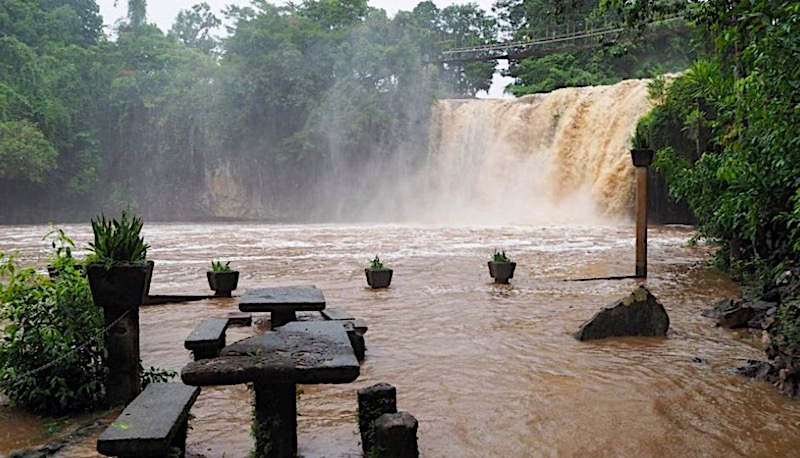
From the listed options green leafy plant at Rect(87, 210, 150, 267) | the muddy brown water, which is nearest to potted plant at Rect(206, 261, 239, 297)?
the muddy brown water

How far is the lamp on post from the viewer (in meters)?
9.56

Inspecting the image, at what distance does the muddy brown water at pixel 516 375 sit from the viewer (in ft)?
13.2

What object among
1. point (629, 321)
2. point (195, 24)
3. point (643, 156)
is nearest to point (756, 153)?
point (629, 321)

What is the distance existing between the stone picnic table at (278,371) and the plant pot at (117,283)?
0.99 m

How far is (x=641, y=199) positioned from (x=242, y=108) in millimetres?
29973

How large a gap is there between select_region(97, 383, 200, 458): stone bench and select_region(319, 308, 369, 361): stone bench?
76.5 inches

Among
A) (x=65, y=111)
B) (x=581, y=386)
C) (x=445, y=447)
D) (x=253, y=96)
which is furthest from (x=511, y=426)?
(x=65, y=111)

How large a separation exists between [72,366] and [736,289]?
897 centimetres

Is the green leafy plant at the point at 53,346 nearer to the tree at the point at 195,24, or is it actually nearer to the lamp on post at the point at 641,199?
the lamp on post at the point at 641,199

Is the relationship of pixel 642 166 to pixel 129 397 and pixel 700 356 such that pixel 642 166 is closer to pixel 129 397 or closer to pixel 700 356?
pixel 700 356

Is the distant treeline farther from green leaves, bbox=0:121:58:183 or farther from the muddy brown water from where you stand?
the muddy brown water

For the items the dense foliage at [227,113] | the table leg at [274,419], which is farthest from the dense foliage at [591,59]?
the table leg at [274,419]

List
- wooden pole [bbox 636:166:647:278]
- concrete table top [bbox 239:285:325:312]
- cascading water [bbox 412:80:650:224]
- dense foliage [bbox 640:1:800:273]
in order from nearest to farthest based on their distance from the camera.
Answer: dense foliage [bbox 640:1:800:273] → concrete table top [bbox 239:285:325:312] → wooden pole [bbox 636:166:647:278] → cascading water [bbox 412:80:650:224]

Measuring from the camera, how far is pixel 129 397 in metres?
4.39
